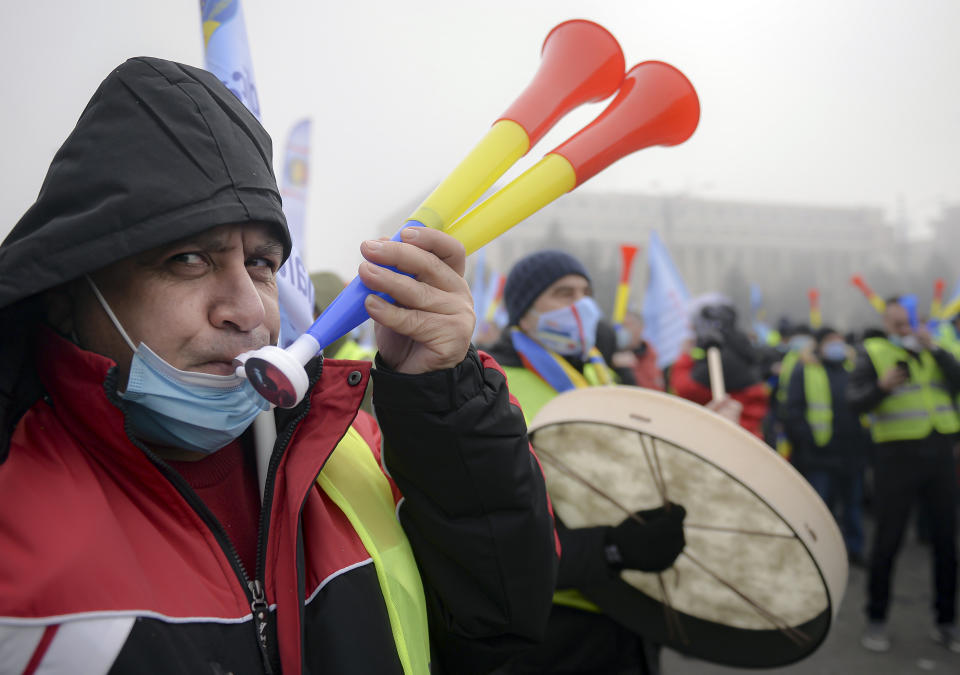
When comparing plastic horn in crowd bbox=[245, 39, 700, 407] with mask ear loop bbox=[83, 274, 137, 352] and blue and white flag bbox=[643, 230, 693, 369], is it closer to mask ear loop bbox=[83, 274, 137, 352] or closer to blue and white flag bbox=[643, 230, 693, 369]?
mask ear loop bbox=[83, 274, 137, 352]

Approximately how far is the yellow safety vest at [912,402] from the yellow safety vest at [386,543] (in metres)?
4.69

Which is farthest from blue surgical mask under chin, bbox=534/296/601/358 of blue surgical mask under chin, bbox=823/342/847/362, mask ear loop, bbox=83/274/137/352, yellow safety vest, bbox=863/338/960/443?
blue surgical mask under chin, bbox=823/342/847/362

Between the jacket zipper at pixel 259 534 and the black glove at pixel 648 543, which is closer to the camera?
the jacket zipper at pixel 259 534

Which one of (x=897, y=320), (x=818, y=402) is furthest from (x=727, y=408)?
(x=818, y=402)

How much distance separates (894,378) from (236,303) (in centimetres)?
516

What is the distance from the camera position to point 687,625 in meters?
2.09

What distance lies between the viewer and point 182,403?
99 centimetres

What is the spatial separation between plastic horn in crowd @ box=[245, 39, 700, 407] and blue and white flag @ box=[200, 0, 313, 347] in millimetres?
613

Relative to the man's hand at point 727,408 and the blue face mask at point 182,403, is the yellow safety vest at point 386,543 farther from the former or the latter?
the man's hand at point 727,408

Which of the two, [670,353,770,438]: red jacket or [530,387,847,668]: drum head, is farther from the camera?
[670,353,770,438]: red jacket

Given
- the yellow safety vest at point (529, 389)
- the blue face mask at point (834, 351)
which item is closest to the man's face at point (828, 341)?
the blue face mask at point (834, 351)

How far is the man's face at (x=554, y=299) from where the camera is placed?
278cm

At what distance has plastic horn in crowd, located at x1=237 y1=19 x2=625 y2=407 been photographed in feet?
2.94

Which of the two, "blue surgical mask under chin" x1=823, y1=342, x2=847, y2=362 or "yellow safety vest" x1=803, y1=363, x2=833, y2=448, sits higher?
"blue surgical mask under chin" x1=823, y1=342, x2=847, y2=362
